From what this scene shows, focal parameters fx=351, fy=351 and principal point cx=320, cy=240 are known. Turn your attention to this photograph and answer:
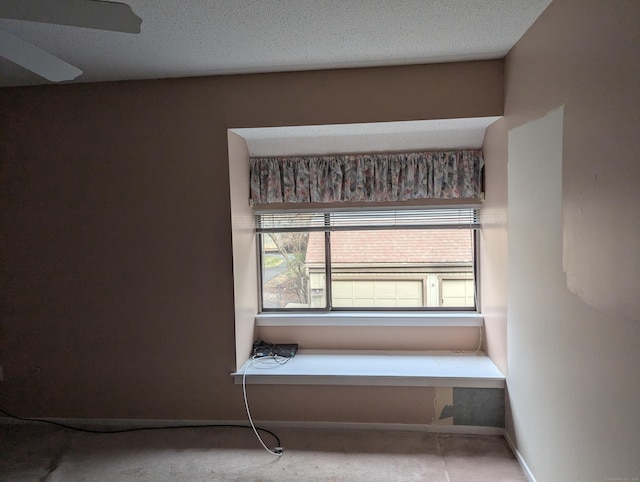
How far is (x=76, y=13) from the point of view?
1101mm

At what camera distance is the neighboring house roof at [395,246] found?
2756 mm

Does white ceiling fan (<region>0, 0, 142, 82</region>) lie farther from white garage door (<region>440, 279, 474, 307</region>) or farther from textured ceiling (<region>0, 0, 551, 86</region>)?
white garage door (<region>440, 279, 474, 307</region>)

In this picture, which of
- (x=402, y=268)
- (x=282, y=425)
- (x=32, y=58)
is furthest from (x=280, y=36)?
(x=282, y=425)

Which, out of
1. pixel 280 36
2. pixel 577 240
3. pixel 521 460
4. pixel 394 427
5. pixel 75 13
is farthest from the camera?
pixel 394 427

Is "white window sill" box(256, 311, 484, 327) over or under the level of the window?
under

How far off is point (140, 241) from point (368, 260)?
168cm

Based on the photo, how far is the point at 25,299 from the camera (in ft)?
8.07

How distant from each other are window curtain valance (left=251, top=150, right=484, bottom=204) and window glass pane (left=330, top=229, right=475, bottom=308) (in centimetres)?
32

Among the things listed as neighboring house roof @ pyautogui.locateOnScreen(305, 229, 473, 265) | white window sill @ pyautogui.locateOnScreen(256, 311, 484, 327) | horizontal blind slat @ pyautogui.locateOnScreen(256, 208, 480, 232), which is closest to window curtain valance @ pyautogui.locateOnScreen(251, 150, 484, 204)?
horizontal blind slat @ pyautogui.locateOnScreen(256, 208, 480, 232)

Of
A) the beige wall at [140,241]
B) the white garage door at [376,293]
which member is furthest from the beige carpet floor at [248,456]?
the white garage door at [376,293]

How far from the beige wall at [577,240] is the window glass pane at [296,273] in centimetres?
143

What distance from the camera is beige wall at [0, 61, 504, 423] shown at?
7.58ft

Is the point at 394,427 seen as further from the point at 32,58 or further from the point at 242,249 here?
the point at 32,58

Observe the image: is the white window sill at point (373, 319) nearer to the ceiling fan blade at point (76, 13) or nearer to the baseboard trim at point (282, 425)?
the baseboard trim at point (282, 425)
